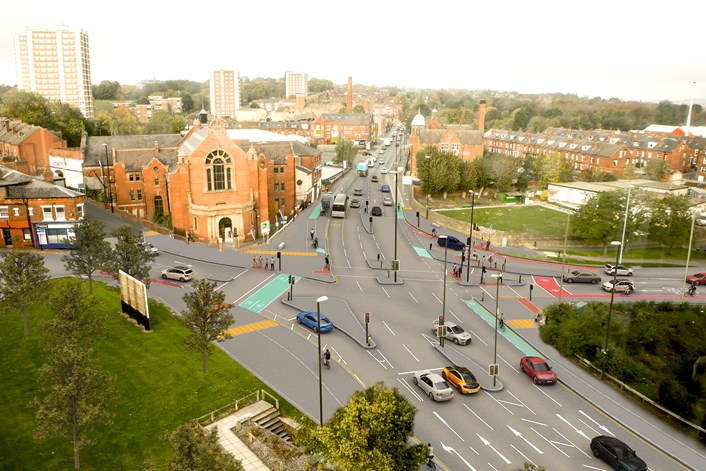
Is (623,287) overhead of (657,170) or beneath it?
beneath

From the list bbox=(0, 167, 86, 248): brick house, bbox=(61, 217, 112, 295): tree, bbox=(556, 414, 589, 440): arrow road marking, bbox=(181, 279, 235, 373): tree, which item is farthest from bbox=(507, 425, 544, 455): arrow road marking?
bbox=(0, 167, 86, 248): brick house

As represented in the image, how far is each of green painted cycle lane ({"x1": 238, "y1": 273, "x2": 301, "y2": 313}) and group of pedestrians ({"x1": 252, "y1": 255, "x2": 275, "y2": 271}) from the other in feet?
5.87

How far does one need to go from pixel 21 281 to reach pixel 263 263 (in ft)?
65.4

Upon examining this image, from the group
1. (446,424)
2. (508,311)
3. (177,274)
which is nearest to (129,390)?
(446,424)

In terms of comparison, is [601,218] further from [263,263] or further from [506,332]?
[263,263]

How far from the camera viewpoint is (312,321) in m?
34.4

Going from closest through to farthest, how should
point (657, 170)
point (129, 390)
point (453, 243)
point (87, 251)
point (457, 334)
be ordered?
point (129, 390)
point (457, 334)
point (87, 251)
point (657, 170)
point (453, 243)

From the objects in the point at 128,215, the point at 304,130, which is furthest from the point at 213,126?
the point at 304,130

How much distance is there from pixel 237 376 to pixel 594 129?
59098 millimetres

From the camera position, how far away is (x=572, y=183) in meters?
72.1

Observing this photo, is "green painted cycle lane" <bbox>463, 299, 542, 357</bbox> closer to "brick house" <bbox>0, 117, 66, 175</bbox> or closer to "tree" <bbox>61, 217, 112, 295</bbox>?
"tree" <bbox>61, 217, 112, 295</bbox>

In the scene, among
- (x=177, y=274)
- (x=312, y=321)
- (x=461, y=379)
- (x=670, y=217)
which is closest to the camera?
(x=461, y=379)

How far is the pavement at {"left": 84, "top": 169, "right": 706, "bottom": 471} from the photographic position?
24344 mm

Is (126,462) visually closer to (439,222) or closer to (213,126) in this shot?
(213,126)
